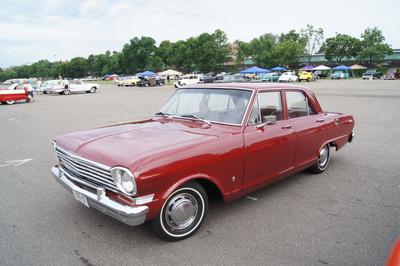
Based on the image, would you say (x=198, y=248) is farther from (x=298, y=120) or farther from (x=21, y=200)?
(x=21, y=200)

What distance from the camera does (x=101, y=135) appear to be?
12.8 feet

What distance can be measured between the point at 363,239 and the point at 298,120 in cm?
197

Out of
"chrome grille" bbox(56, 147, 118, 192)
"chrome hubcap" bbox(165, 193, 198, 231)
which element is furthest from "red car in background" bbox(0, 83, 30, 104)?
"chrome hubcap" bbox(165, 193, 198, 231)

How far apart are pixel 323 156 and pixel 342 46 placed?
255 ft

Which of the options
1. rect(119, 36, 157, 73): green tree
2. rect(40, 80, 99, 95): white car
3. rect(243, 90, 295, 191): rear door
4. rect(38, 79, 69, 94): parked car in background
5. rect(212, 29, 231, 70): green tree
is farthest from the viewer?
rect(119, 36, 157, 73): green tree

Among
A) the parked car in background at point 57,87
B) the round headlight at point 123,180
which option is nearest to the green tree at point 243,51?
the parked car in background at point 57,87

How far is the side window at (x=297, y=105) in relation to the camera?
15.6 feet

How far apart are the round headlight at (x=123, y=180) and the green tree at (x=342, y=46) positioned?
8068 centimetres

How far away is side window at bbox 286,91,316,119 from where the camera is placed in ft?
15.6

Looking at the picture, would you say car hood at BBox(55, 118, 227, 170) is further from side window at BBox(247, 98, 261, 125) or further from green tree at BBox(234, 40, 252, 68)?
green tree at BBox(234, 40, 252, 68)

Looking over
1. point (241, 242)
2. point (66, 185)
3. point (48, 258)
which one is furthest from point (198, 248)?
point (66, 185)

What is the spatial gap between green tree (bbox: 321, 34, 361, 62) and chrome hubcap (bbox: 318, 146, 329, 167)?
7712 centimetres

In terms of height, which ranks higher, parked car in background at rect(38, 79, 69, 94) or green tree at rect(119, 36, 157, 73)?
green tree at rect(119, 36, 157, 73)

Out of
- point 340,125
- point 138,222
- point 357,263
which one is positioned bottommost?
point 357,263
